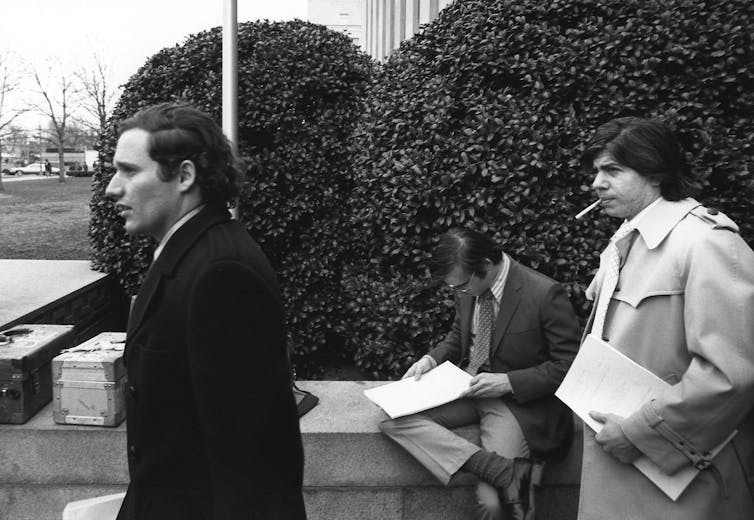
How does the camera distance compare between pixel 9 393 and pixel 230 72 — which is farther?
pixel 230 72

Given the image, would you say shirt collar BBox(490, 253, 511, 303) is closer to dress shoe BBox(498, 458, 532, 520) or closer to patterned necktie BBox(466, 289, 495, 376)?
patterned necktie BBox(466, 289, 495, 376)

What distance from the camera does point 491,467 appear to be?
313 centimetres

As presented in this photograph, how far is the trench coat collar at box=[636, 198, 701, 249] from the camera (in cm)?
229

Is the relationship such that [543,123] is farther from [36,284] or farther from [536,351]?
[36,284]

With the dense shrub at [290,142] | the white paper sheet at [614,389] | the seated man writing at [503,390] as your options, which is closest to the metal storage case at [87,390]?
the seated man writing at [503,390]

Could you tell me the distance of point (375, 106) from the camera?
4996mm

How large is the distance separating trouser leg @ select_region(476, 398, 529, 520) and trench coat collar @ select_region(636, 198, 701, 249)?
1.24 metres

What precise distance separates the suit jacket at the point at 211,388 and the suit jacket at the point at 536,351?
71.1 inches

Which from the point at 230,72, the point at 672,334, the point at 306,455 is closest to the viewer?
the point at 672,334

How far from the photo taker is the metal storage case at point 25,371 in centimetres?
353

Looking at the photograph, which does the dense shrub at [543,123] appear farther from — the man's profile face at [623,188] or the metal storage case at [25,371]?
the metal storage case at [25,371]

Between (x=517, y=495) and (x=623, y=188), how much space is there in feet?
4.82

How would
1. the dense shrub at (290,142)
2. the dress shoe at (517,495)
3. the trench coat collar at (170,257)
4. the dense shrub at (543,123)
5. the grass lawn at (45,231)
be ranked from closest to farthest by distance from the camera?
1. the trench coat collar at (170,257)
2. the dress shoe at (517,495)
3. the dense shrub at (543,123)
4. the dense shrub at (290,142)
5. the grass lawn at (45,231)

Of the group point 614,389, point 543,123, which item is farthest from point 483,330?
point 543,123
